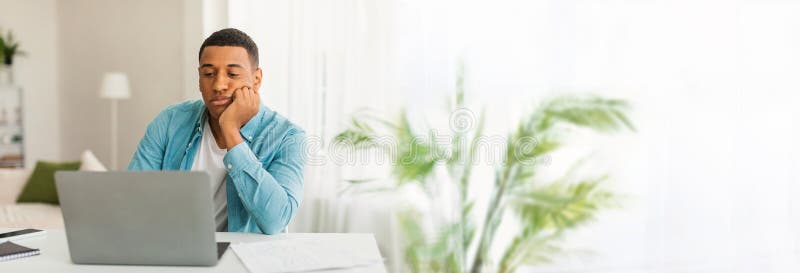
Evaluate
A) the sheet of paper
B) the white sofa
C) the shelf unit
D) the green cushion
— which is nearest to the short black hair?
the sheet of paper

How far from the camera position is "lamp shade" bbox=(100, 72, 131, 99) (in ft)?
18.2

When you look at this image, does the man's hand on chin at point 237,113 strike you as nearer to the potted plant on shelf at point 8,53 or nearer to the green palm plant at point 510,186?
the green palm plant at point 510,186

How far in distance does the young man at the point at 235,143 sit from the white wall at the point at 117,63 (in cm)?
365

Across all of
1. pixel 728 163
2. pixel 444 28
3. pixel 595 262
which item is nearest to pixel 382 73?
pixel 444 28

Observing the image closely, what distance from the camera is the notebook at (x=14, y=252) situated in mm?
1416

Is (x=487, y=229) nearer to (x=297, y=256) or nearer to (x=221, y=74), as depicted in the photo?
(x=221, y=74)

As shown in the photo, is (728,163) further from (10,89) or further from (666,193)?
(10,89)

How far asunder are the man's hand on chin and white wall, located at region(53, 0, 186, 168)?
3.83 meters

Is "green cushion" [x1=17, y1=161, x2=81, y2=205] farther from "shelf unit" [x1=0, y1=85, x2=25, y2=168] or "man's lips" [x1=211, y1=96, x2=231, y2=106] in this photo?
"man's lips" [x1=211, y1=96, x2=231, y2=106]

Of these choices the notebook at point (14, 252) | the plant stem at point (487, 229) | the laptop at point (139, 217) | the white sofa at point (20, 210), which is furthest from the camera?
the white sofa at point (20, 210)

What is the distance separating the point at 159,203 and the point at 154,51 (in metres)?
4.84

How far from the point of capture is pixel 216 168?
1903 mm

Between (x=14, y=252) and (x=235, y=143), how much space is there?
20.1 inches

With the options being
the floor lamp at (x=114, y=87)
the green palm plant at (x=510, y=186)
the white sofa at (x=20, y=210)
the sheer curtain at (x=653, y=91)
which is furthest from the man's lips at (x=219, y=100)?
the floor lamp at (x=114, y=87)
